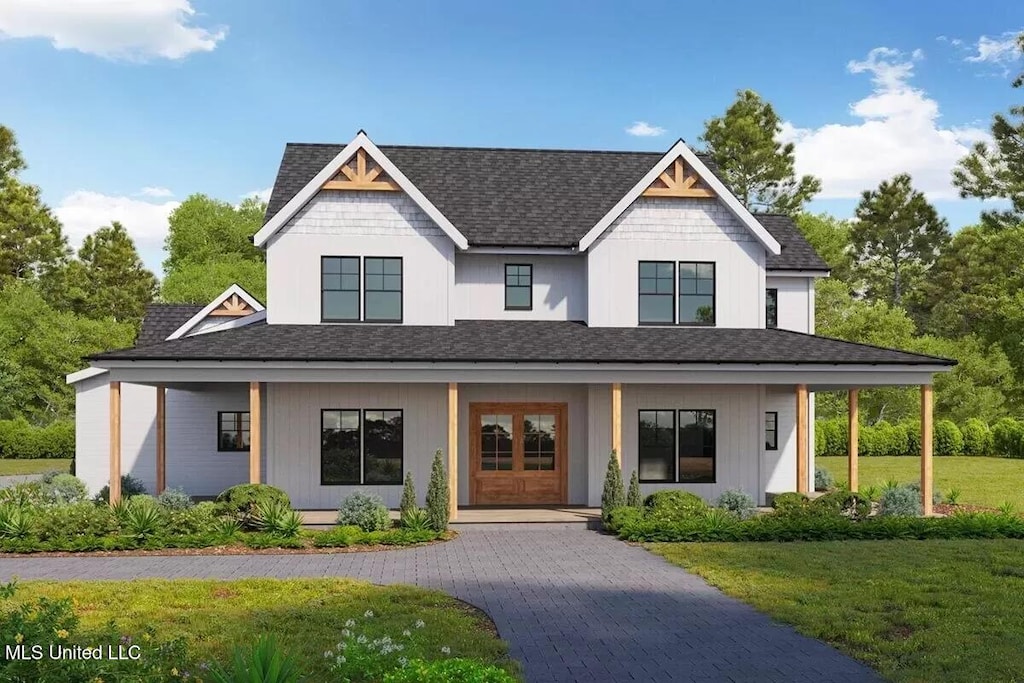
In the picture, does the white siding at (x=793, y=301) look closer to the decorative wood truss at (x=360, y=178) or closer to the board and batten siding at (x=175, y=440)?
the decorative wood truss at (x=360, y=178)

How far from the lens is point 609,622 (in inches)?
463

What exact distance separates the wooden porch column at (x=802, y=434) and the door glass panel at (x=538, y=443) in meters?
5.98

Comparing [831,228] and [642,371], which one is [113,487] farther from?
[831,228]

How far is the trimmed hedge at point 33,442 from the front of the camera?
41.8m

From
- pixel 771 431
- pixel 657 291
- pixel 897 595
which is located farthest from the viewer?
pixel 771 431

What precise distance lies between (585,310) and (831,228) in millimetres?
44024

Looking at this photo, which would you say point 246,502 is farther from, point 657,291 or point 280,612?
point 657,291

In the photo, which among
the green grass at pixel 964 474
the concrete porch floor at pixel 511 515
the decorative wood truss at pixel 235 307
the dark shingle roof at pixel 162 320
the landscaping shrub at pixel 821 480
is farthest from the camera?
the dark shingle roof at pixel 162 320

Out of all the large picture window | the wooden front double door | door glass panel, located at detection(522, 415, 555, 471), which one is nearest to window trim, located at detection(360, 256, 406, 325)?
the wooden front double door

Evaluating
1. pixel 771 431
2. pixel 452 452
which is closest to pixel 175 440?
pixel 452 452

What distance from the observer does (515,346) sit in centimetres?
2136

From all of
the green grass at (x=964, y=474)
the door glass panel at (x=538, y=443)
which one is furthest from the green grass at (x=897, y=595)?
the green grass at (x=964, y=474)

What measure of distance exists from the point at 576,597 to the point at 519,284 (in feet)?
39.6

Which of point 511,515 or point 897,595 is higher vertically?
point 897,595
